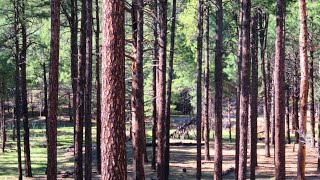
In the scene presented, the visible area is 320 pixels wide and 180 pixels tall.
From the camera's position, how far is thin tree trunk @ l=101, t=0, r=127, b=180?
7012 millimetres

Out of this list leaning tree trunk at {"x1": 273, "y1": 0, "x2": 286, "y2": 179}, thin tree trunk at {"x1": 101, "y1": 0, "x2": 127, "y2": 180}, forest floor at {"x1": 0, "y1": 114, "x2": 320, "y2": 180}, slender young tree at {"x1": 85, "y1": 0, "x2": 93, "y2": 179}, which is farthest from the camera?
forest floor at {"x1": 0, "y1": 114, "x2": 320, "y2": 180}

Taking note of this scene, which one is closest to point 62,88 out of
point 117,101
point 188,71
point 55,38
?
point 188,71

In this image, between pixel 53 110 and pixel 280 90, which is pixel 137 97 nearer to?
pixel 53 110

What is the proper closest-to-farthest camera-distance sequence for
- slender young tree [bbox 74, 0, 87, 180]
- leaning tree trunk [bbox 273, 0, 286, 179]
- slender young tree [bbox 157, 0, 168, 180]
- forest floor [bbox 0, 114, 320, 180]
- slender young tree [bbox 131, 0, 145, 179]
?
leaning tree trunk [bbox 273, 0, 286, 179] → slender young tree [bbox 131, 0, 145, 179] → slender young tree [bbox 74, 0, 87, 180] → slender young tree [bbox 157, 0, 168, 180] → forest floor [bbox 0, 114, 320, 180]

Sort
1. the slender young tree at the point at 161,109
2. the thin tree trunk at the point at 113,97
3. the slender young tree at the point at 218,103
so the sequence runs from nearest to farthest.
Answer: the thin tree trunk at the point at 113,97 → the slender young tree at the point at 218,103 → the slender young tree at the point at 161,109

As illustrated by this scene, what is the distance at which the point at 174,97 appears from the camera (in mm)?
48719

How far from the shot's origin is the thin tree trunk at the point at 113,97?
7012mm

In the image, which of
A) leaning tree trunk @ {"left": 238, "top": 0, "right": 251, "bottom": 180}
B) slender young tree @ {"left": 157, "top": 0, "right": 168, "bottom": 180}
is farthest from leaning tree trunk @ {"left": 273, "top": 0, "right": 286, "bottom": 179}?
slender young tree @ {"left": 157, "top": 0, "right": 168, "bottom": 180}

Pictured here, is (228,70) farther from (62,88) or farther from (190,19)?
(62,88)

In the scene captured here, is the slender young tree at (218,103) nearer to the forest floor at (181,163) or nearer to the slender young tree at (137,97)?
the slender young tree at (137,97)

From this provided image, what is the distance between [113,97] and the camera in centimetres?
703

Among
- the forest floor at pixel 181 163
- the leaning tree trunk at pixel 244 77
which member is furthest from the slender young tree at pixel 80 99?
the leaning tree trunk at pixel 244 77

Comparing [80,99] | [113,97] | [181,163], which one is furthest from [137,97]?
[181,163]

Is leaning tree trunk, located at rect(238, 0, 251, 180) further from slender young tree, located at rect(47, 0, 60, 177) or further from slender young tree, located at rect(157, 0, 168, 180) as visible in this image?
slender young tree, located at rect(47, 0, 60, 177)
